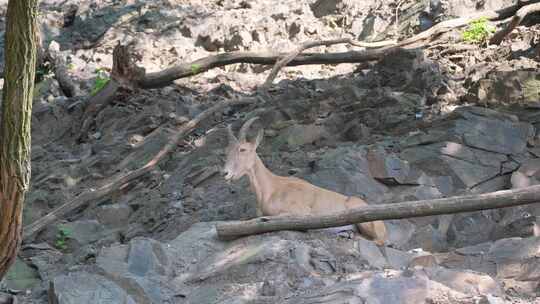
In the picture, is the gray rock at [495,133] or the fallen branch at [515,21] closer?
the gray rock at [495,133]

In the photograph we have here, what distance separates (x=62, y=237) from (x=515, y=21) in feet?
20.8

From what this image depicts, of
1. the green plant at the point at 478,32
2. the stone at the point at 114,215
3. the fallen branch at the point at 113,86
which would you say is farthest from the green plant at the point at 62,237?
the green plant at the point at 478,32

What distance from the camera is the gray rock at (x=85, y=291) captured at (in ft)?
18.0

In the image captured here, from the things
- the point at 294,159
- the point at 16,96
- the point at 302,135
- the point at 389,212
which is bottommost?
the point at 294,159

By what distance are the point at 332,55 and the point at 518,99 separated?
11.3 ft

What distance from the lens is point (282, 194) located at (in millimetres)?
7363

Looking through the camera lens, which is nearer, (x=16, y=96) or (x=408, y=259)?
(x=16, y=96)

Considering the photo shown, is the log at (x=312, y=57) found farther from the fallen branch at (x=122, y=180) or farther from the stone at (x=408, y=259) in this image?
the stone at (x=408, y=259)

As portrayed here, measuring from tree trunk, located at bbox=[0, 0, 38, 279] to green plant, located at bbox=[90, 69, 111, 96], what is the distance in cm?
691

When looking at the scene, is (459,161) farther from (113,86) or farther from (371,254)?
(113,86)

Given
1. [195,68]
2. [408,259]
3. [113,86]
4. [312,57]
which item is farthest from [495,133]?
[113,86]

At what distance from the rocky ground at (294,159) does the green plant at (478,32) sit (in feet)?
0.51

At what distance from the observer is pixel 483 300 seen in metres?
4.62

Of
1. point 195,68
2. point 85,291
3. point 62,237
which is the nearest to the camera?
point 85,291
